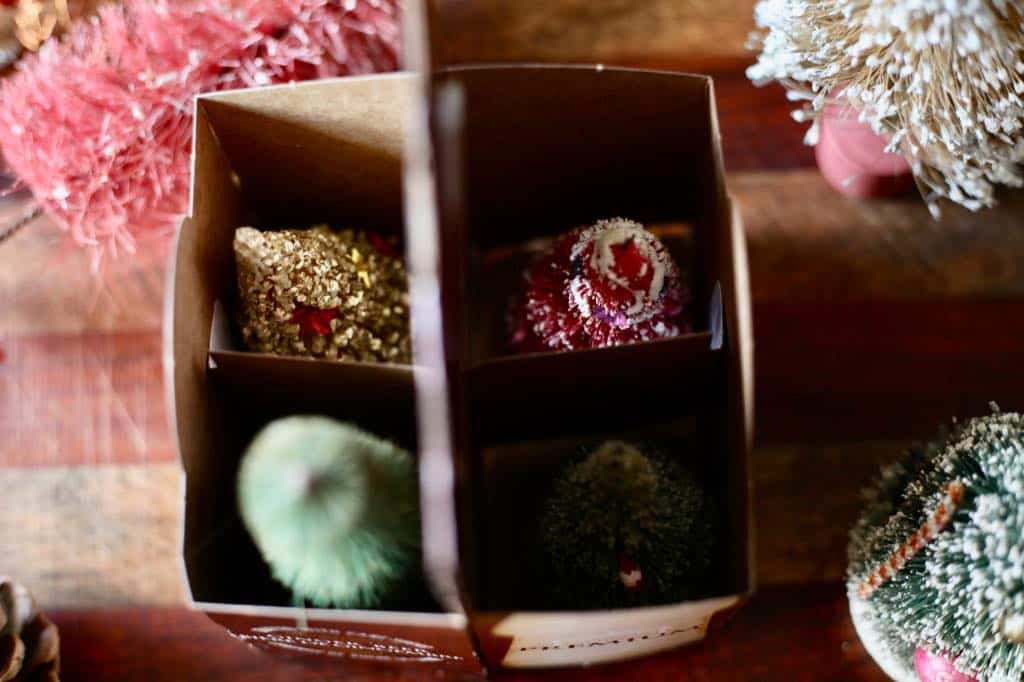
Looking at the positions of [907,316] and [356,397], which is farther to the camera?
[907,316]

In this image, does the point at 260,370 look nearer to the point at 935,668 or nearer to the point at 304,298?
the point at 304,298

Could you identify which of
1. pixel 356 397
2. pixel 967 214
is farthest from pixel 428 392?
pixel 967 214

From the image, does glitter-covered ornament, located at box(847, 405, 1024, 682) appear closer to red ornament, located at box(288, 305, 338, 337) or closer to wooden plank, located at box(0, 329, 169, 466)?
red ornament, located at box(288, 305, 338, 337)

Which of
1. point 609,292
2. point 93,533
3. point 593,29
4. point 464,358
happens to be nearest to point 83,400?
point 93,533

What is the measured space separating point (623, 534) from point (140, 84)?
0.51m

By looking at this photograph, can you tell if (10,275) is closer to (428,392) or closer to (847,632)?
(428,392)

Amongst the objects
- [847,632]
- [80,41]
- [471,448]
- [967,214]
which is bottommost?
[847,632]

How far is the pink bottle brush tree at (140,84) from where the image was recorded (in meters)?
0.66

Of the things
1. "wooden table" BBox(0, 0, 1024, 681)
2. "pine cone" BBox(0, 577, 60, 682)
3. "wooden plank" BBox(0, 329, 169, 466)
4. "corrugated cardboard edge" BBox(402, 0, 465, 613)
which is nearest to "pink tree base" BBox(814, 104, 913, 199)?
"wooden table" BBox(0, 0, 1024, 681)

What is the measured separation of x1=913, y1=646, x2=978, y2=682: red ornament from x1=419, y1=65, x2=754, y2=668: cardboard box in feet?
0.50

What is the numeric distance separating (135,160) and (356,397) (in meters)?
0.26

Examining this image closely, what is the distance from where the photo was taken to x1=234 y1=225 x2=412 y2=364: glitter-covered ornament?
64 centimetres

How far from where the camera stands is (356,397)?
2.10ft

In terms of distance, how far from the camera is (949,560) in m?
0.58
